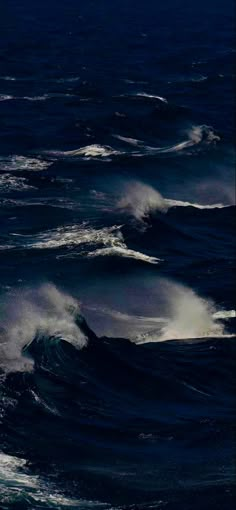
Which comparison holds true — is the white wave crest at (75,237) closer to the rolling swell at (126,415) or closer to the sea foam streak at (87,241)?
the sea foam streak at (87,241)

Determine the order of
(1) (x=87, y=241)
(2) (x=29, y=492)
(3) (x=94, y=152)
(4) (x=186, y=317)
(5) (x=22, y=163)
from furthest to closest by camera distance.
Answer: (3) (x=94, y=152)
(5) (x=22, y=163)
(1) (x=87, y=241)
(4) (x=186, y=317)
(2) (x=29, y=492)

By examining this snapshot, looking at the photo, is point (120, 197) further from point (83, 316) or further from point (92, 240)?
point (83, 316)

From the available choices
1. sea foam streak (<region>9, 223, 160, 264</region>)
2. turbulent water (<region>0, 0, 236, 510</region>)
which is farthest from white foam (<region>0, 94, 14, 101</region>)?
sea foam streak (<region>9, 223, 160, 264</region>)

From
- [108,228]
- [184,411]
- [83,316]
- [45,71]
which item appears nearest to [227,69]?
[45,71]

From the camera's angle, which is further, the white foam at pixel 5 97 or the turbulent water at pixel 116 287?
the white foam at pixel 5 97

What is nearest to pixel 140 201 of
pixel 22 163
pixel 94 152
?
pixel 22 163

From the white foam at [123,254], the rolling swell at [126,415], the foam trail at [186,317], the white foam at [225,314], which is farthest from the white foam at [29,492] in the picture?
the white foam at [123,254]

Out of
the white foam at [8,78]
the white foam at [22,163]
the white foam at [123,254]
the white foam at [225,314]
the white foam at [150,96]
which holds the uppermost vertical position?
the white foam at [8,78]

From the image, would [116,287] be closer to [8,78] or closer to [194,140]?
[194,140]
